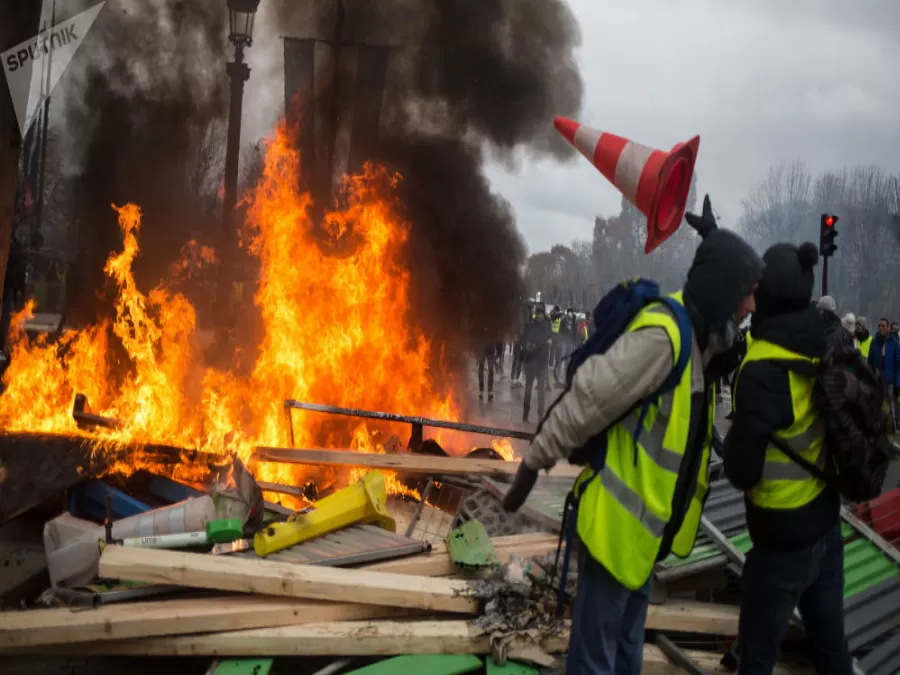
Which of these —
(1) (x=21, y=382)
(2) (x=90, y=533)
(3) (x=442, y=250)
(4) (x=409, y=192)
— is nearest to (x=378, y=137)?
(4) (x=409, y=192)

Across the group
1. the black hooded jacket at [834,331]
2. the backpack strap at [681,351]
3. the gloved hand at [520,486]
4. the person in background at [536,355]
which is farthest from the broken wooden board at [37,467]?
the person in background at [536,355]

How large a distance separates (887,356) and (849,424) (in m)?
11.1

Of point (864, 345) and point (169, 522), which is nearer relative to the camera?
point (169, 522)

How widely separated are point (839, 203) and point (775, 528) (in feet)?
186

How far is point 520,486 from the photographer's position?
2.77 metres

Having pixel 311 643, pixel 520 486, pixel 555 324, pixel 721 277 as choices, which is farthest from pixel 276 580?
pixel 555 324

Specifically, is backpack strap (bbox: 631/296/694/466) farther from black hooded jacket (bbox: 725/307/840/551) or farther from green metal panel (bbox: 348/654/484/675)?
green metal panel (bbox: 348/654/484/675)

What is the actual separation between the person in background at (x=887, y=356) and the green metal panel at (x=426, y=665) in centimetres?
1120

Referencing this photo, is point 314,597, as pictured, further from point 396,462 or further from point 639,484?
point 396,462

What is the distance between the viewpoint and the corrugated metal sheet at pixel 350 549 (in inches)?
161

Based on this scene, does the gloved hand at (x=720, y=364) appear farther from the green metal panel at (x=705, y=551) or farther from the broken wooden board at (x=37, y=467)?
the broken wooden board at (x=37, y=467)

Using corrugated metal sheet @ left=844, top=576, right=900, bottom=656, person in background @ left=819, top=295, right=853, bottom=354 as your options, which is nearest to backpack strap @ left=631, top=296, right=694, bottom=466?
person in background @ left=819, top=295, right=853, bottom=354

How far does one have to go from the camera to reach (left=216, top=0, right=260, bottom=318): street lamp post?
29.7 ft

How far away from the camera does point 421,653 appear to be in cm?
350
